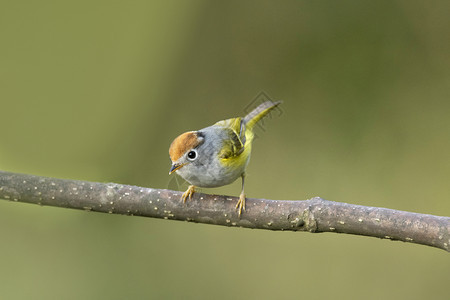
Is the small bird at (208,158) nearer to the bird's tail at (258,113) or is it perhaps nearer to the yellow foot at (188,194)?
the yellow foot at (188,194)

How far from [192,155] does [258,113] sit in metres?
0.60

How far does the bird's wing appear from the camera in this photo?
2252mm

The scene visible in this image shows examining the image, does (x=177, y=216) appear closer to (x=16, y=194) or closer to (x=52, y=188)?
(x=52, y=188)

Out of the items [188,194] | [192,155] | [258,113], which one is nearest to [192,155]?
[192,155]

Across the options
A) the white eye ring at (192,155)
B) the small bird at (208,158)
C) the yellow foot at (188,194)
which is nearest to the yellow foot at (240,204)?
the small bird at (208,158)

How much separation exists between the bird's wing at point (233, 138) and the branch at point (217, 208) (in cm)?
29

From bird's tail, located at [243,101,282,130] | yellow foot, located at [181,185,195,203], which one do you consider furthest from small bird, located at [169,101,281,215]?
bird's tail, located at [243,101,282,130]

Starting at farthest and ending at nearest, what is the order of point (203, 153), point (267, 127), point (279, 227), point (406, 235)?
1. point (267, 127)
2. point (203, 153)
3. point (279, 227)
4. point (406, 235)

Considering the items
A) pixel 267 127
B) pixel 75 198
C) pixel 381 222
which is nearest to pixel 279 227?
pixel 381 222

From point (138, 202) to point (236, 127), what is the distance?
0.81 meters

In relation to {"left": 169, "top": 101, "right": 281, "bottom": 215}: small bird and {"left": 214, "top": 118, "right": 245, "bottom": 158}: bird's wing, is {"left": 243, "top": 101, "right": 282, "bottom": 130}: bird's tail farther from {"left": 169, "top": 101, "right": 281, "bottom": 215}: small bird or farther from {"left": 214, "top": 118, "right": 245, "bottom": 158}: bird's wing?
{"left": 169, "top": 101, "right": 281, "bottom": 215}: small bird

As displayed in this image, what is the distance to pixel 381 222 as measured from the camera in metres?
1.74

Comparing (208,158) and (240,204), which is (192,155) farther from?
(240,204)

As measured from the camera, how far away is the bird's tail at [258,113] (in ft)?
8.50
